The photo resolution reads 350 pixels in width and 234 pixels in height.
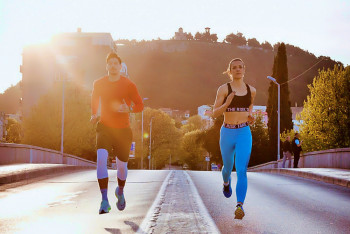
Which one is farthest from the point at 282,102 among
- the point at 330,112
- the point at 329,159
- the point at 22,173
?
the point at 22,173

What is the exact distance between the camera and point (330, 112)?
41688 mm

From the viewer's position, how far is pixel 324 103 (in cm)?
4234

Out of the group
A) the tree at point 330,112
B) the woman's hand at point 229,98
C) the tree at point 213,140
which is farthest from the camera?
the tree at point 213,140

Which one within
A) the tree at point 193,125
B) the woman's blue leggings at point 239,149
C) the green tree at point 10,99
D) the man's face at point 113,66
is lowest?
the woman's blue leggings at point 239,149

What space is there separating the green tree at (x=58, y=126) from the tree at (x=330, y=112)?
25.3m

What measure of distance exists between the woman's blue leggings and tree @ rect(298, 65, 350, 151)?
34.4 metres

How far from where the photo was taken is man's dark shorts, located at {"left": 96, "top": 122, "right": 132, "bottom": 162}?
23.1 ft

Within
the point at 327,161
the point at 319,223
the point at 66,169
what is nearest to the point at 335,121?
the point at 327,161

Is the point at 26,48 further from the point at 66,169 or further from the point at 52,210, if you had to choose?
the point at 52,210

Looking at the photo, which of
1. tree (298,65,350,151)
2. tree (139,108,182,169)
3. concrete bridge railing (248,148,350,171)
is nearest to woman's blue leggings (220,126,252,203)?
concrete bridge railing (248,148,350,171)

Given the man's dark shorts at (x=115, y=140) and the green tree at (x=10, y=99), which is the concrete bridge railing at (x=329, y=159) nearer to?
the man's dark shorts at (x=115, y=140)

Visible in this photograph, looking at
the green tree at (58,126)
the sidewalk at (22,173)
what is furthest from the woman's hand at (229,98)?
the green tree at (58,126)

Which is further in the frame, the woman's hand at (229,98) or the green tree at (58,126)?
the green tree at (58,126)

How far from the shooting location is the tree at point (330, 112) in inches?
1591
